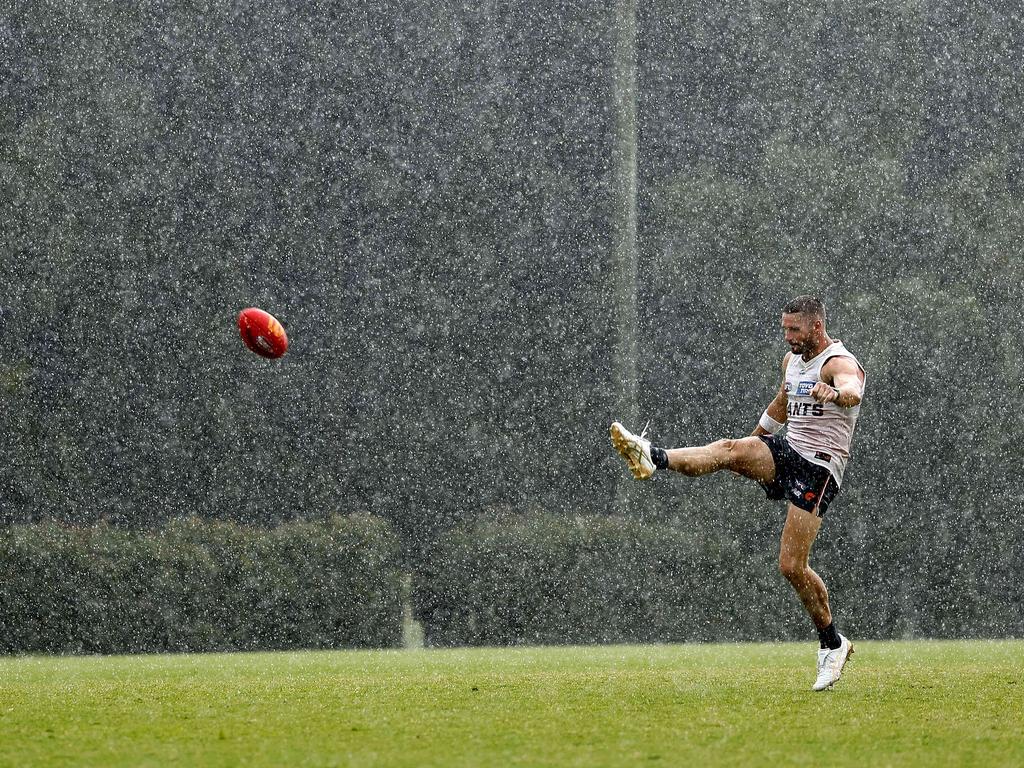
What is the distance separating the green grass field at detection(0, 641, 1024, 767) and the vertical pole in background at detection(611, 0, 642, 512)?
819cm

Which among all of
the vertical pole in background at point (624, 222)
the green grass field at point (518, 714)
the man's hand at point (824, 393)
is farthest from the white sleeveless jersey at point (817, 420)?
the vertical pole in background at point (624, 222)

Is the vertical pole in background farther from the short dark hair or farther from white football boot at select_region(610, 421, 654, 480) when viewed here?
the short dark hair

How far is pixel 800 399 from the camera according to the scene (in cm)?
749

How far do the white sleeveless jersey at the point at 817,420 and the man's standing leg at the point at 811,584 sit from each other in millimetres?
305

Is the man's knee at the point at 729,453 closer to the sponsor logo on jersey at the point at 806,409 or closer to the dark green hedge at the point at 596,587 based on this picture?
the sponsor logo on jersey at the point at 806,409

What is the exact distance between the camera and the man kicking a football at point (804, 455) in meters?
7.26

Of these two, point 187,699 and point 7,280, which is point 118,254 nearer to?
point 7,280

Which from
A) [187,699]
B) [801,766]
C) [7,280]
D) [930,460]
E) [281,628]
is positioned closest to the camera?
[801,766]

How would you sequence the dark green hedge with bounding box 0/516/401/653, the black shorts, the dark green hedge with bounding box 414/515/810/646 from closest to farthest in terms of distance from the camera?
1. the black shorts
2. the dark green hedge with bounding box 0/516/401/653
3. the dark green hedge with bounding box 414/515/810/646

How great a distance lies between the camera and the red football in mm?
9047

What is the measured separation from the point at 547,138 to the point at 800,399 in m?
13.3

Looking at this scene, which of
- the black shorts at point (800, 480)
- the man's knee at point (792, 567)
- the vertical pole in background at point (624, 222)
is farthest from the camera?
the vertical pole in background at point (624, 222)

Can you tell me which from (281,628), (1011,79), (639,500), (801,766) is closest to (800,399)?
(801,766)

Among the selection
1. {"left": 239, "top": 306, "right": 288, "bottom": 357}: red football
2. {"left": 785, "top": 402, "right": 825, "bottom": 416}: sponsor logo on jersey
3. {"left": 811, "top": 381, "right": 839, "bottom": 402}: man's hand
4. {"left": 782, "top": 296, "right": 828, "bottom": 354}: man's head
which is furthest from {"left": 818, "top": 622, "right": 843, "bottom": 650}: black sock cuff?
{"left": 239, "top": 306, "right": 288, "bottom": 357}: red football
